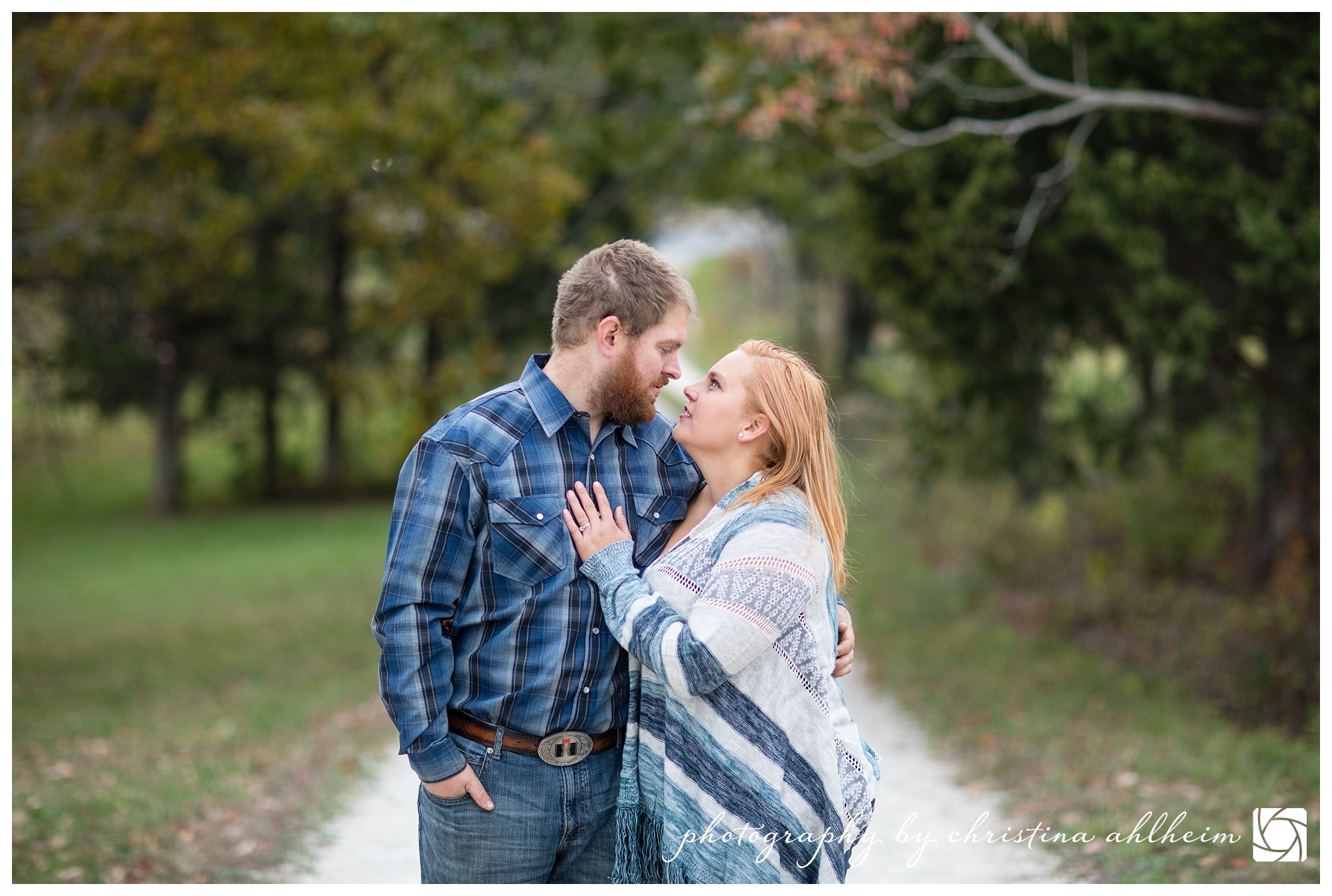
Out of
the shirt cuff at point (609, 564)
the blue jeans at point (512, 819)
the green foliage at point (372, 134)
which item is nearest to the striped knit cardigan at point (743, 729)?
the shirt cuff at point (609, 564)

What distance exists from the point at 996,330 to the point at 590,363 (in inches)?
213

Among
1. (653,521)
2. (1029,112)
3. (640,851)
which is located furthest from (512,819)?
(1029,112)

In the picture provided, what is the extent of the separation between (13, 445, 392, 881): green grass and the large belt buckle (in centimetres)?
308

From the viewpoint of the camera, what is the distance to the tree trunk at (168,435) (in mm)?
23192

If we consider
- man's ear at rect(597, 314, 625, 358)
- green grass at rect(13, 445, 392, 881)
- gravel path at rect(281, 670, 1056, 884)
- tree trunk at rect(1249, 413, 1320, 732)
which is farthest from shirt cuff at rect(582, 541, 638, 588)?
tree trunk at rect(1249, 413, 1320, 732)

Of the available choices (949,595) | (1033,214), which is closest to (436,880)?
(1033,214)

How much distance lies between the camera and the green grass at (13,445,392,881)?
575 cm

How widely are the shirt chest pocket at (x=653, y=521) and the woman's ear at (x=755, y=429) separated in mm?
300

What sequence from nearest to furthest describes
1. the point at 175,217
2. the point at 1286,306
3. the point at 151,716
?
the point at 1286,306 → the point at 151,716 → the point at 175,217

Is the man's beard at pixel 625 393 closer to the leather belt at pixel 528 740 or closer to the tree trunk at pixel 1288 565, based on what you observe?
the leather belt at pixel 528 740

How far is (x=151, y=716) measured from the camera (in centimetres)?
862

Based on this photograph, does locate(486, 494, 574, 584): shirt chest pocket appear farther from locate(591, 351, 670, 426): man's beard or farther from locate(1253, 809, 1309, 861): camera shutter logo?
locate(1253, 809, 1309, 861): camera shutter logo

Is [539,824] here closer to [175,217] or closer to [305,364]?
[175,217]

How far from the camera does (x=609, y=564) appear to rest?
9.18 ft
